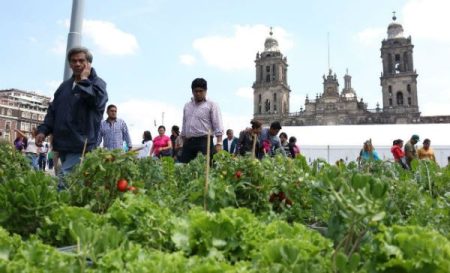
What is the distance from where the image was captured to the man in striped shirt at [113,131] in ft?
20.7

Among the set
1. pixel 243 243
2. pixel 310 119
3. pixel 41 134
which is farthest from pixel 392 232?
pixel 310 119

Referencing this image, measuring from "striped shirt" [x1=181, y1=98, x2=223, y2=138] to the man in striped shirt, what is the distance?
1374mm

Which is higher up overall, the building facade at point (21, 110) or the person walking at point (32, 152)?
the building facade at point (21, 110)

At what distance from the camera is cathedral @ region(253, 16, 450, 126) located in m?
69.1

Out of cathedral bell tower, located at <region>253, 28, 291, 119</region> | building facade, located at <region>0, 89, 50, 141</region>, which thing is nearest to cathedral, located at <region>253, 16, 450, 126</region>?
cathedral bell tower, located at <region>253, 28, 291, 119</region>

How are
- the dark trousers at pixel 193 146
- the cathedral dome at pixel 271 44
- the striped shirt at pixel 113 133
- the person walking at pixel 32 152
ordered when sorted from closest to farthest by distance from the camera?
1. the person walking at pixel 32 152
2. the dark trousers at pixel 193 146
3. the striped shirt at pixel 113 133
4. the cathedral dome at pixel 271 44

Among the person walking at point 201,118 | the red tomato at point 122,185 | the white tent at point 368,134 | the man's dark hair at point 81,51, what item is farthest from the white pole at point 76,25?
the white tent at point 368,134

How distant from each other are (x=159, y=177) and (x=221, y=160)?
1.31 metres

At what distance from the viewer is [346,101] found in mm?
74438

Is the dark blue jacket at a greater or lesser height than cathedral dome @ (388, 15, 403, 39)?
lesser

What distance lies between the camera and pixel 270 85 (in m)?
76.8

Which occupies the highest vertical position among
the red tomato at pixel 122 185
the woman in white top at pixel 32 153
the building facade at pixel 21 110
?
the building facade at pixel 21 110

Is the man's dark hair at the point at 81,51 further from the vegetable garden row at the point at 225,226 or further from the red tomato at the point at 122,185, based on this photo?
the red tomato at the point at 122,185

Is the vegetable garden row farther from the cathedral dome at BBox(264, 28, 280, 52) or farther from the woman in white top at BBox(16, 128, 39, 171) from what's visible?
the cathedral dome at BBox(264, 28, 280, 52)
